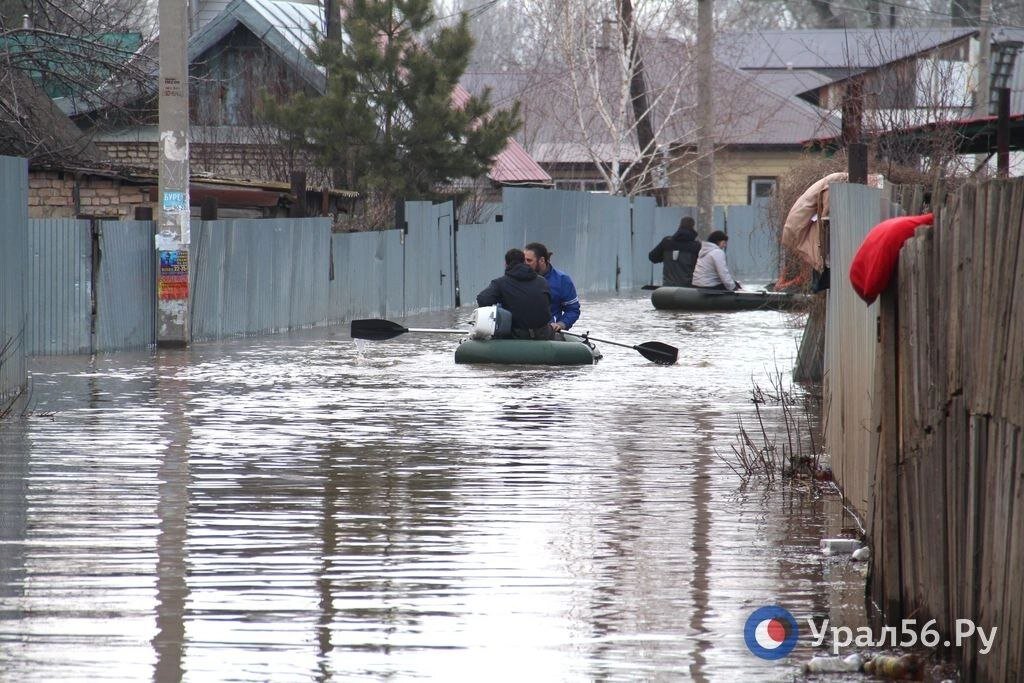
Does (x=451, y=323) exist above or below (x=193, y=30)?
below

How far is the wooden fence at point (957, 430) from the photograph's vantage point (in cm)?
520

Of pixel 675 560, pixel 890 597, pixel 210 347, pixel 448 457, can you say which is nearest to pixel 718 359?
pixel 210 347

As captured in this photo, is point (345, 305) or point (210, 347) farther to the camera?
point (345, 305)

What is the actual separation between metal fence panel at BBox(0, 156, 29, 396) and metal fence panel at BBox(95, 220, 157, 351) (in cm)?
559

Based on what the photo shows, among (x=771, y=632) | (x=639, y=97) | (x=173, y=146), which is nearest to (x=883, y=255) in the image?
(x=771, y=632)

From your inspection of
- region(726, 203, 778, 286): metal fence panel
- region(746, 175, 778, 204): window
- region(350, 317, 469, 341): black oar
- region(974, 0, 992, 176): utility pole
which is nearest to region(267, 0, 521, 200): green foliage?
region(974, 0, 992, 176): utility pole

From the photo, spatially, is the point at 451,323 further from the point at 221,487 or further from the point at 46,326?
the point at 221,487

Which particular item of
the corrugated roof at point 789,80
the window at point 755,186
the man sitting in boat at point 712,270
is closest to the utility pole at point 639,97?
the window at point 755,186

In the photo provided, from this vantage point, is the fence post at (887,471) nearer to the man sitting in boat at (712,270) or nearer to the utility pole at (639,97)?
the man sitting in boat at (712,270)

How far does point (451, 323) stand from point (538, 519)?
17577mm

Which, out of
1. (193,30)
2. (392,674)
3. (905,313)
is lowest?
(392,674)

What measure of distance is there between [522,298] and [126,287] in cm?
488

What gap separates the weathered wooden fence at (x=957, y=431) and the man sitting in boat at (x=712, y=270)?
22.1m

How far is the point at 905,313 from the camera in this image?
679 cm
